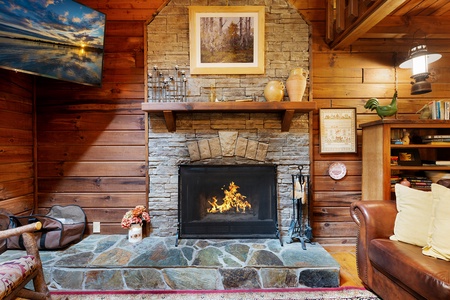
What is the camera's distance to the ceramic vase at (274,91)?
7.16 ft

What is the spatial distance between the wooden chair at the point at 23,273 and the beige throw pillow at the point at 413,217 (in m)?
2.50

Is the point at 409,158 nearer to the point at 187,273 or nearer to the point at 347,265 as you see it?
the point at 347,265

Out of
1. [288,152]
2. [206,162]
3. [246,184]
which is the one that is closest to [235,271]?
[246,184]

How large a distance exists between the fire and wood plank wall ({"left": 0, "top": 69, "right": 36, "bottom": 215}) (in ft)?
6.29

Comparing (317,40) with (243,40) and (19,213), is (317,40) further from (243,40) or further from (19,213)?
→ (19,213)

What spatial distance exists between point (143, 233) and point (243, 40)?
2310 mm

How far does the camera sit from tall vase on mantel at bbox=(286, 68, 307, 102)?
216 cm

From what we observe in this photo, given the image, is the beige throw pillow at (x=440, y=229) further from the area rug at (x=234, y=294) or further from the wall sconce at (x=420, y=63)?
the wall sconce at (x=420, y=63)

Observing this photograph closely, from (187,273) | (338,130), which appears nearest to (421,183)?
(338,130)

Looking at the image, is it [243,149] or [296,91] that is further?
[243,149]

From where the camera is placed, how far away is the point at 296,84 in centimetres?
217

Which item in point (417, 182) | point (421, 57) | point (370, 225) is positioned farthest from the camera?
point (417, 182)

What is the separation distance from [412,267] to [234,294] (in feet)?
4.01

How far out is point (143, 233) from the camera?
2.33 metres
